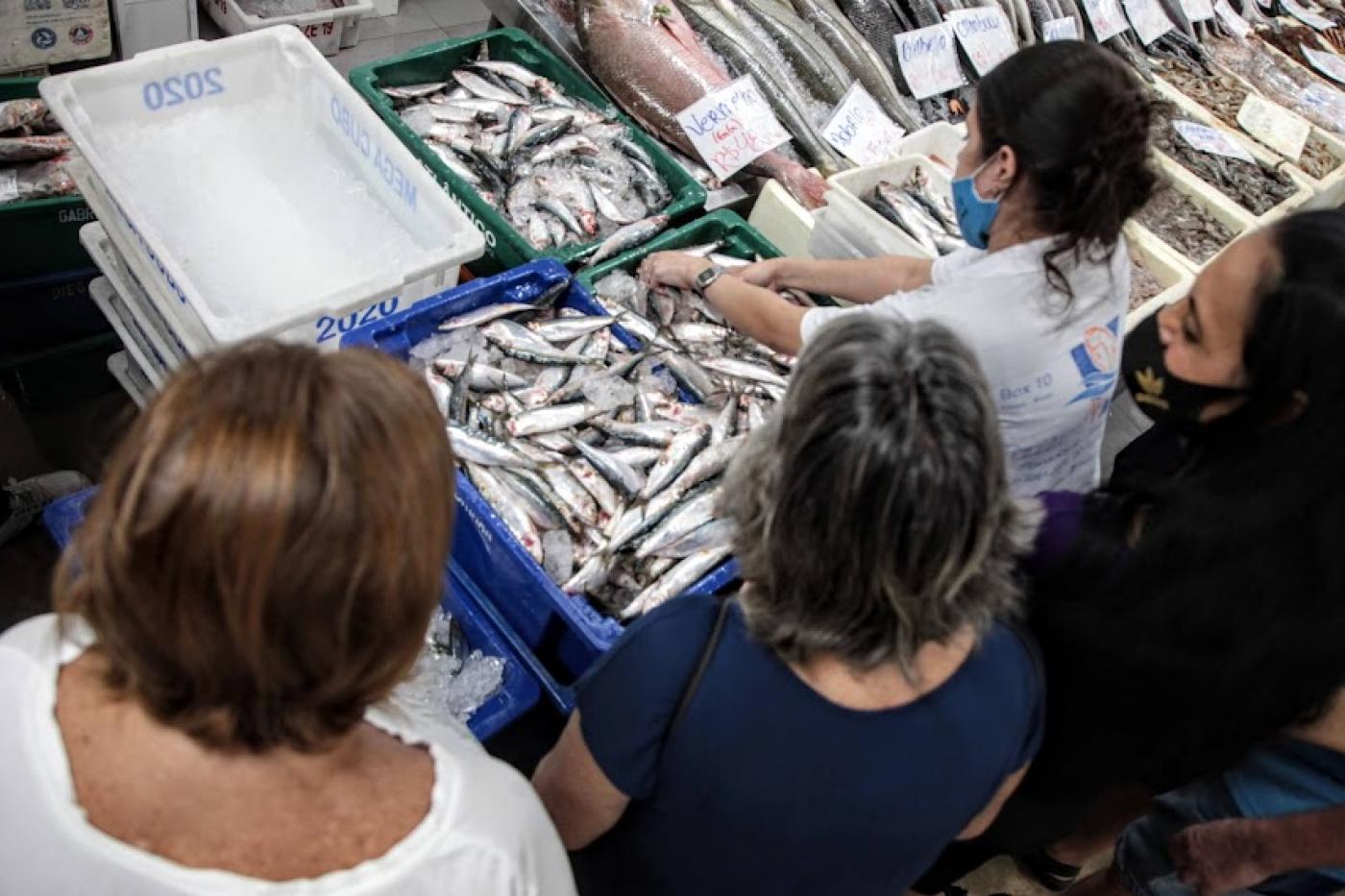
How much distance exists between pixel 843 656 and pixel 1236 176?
14.7 feet

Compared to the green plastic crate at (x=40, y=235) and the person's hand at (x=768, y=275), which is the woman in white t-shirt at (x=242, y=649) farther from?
the green plastic crate at (x=40, y=235)

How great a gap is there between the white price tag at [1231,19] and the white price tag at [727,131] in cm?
381

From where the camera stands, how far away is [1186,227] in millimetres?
4336

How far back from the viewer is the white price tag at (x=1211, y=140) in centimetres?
469

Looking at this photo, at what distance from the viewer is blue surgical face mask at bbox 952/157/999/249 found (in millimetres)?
2162

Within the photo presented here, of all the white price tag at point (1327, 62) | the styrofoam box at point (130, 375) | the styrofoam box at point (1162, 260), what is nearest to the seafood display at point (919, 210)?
the styrofoam box at point (1162, 260)

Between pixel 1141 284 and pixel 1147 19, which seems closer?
pixel 1141 284

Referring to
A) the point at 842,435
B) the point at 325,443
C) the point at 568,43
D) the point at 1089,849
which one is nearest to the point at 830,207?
the point at 568,43

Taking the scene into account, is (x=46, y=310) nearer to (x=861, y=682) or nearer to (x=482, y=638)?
(x=482, y=638)

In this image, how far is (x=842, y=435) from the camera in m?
1.17

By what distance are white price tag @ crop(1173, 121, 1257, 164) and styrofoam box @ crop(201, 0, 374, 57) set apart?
157 inches

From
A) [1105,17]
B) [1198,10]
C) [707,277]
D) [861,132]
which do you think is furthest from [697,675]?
[1198,10]

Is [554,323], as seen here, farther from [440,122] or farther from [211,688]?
[211,688]

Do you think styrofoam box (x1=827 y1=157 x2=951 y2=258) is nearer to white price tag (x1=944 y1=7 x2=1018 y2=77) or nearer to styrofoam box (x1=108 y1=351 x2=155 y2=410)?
white price tag (x1=944 y1=7 x2=1018 y2=77)
